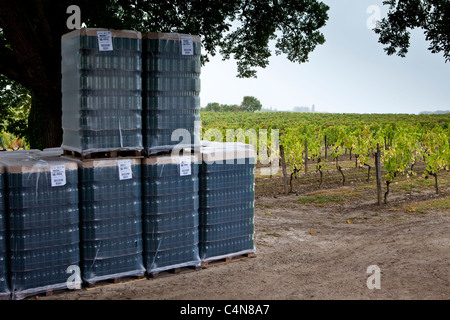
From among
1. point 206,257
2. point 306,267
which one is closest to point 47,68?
point 206,257

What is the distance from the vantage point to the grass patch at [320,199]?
1714 centimetres

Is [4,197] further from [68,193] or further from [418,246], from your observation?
[418,246]

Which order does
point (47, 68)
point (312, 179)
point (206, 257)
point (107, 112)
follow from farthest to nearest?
point (312, 179), point (47, 68), point (206, 257), point (107, 112)

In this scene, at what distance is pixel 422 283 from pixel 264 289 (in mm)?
2776

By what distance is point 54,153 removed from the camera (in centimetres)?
947

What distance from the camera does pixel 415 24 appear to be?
20.0 meters

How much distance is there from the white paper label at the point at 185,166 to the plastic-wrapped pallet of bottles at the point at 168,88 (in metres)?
0.28

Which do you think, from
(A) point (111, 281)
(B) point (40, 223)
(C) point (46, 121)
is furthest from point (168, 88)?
(C) point (46, 121)

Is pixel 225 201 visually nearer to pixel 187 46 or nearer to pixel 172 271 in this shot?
pixel 172 271

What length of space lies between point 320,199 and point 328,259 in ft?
24.3

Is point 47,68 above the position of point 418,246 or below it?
above

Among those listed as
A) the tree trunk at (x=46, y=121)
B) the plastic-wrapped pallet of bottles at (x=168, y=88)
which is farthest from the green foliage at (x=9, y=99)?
the plastic-wrapped pallet of bottles at (x=168, y=88)

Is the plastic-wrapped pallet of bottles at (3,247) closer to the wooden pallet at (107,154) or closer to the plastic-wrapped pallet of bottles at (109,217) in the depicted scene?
the plastic-wrapped pallet of bottles at (109,217)

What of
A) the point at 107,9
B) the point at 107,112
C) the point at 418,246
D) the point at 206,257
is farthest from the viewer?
the point at 107,9
